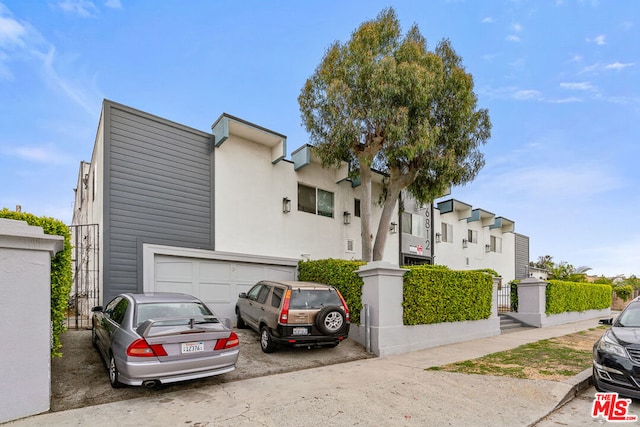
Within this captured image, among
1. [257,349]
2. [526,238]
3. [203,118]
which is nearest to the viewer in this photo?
[257,349]

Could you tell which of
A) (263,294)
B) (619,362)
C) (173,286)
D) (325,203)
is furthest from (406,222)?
(619,362)

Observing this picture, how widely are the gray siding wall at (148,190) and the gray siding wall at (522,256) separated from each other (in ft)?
81.4

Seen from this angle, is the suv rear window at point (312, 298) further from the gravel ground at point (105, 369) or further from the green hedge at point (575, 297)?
the green hedge at point (575, 297)

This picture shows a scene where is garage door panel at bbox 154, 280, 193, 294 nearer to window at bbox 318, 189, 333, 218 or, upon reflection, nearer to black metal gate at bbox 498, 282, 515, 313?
window at bbox 318, 189, 333, 218

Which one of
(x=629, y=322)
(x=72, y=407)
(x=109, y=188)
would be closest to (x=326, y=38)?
(x=109, y=188)

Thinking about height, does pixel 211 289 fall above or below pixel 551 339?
above

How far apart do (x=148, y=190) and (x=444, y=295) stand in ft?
30.0

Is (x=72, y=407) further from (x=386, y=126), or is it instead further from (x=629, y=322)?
(x=386, y=126)

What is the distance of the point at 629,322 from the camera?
242 inches

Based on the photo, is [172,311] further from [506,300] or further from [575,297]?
[575,297]

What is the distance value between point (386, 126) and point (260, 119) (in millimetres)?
4408

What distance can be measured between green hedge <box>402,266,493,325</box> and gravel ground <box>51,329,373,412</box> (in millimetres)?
1913

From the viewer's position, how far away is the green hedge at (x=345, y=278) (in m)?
9.44

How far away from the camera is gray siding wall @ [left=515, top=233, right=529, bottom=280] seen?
89.4 ft
